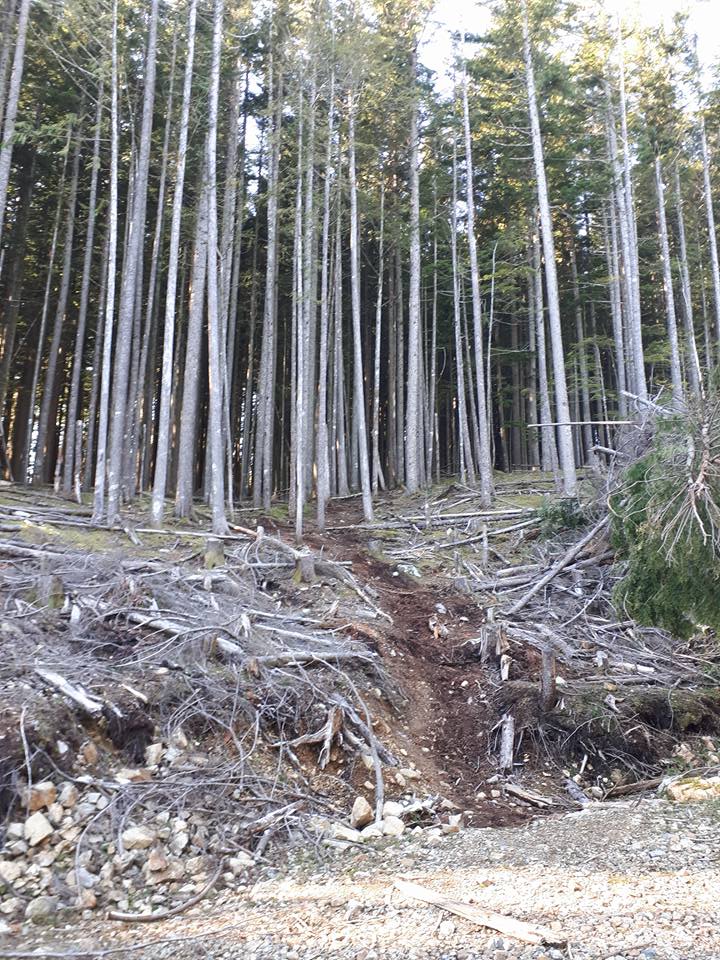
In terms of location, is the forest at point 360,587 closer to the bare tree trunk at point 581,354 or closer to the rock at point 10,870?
the rock at point 10,870

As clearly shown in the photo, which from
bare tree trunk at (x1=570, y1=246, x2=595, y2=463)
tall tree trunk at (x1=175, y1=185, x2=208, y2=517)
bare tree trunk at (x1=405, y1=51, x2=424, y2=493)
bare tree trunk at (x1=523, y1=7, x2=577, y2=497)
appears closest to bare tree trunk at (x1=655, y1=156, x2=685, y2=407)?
bare tree trunk at (x1=570, y1=246, x2=595, y2=463)

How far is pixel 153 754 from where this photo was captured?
432 centimetres

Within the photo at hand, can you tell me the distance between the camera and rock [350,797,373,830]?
4.35 m

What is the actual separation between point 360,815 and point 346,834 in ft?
0.81

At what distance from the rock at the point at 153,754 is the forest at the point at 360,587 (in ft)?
0.07

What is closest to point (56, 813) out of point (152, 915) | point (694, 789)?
point (152, 915)

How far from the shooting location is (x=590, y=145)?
1720 centimetres

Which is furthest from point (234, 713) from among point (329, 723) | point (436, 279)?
point (436, 279)

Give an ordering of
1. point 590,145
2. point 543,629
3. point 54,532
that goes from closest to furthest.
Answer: point 543,629 → point 54,532 → point 590,145

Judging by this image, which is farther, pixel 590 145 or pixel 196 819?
pixel 590 145

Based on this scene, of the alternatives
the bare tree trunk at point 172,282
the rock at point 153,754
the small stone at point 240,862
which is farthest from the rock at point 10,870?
the bare tree trunk at point 172,282

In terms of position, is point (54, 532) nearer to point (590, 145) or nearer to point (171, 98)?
point (171, 98)

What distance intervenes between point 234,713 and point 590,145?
698 inches

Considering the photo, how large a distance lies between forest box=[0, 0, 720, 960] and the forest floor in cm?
2
